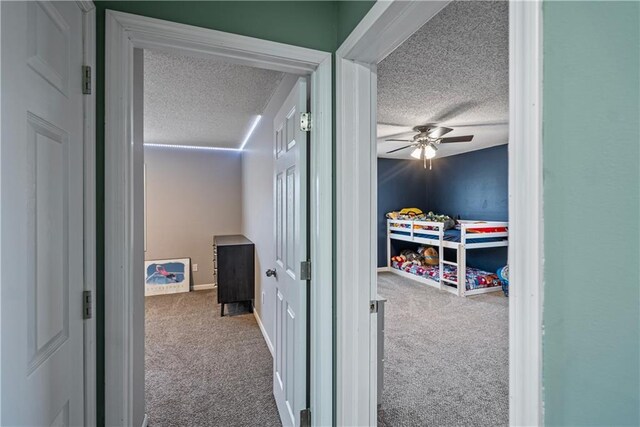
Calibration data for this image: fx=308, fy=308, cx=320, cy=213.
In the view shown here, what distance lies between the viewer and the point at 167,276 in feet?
15.6

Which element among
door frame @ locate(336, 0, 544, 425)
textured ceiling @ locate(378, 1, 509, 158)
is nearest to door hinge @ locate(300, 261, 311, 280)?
door frame @ locate(336, 0, 544, 425)

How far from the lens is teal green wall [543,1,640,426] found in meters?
0.52

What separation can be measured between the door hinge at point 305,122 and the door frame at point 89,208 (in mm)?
804

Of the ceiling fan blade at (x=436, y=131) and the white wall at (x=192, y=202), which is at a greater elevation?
the ceiling fan blade at (x=436, y=131)

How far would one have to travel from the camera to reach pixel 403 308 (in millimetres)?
4086

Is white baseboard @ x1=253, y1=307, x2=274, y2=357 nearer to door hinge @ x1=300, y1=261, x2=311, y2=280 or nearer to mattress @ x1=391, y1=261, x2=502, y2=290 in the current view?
door hinge @ x1=300, y1=261, x2=311, y2=280

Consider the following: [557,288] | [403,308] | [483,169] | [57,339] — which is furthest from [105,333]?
[483,169]

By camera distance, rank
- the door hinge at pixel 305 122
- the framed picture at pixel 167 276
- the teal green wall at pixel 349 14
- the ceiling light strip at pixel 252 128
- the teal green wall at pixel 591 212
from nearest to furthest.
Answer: the teal green wall at pixel 591 212, the teal green wall at pixel 349 14, the door hinge at pixel 305 122, the ceiling light strip at pixel 252 128, the framed picture at pixel 167 276

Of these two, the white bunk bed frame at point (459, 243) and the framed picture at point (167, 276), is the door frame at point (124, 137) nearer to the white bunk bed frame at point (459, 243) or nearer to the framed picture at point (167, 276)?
the framed picture at point (167, 276)

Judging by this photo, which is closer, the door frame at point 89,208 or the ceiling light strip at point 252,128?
the door frame at point 89,208

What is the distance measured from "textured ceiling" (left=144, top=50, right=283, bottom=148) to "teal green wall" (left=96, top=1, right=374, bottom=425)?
9.3 inches

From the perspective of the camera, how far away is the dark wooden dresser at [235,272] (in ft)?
11.8

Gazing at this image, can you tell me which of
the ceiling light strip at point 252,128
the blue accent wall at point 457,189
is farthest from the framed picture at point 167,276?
the blue accent wall at point 457,189

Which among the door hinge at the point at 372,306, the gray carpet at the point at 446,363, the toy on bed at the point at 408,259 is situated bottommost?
the gray carpet at the point at 446,363
